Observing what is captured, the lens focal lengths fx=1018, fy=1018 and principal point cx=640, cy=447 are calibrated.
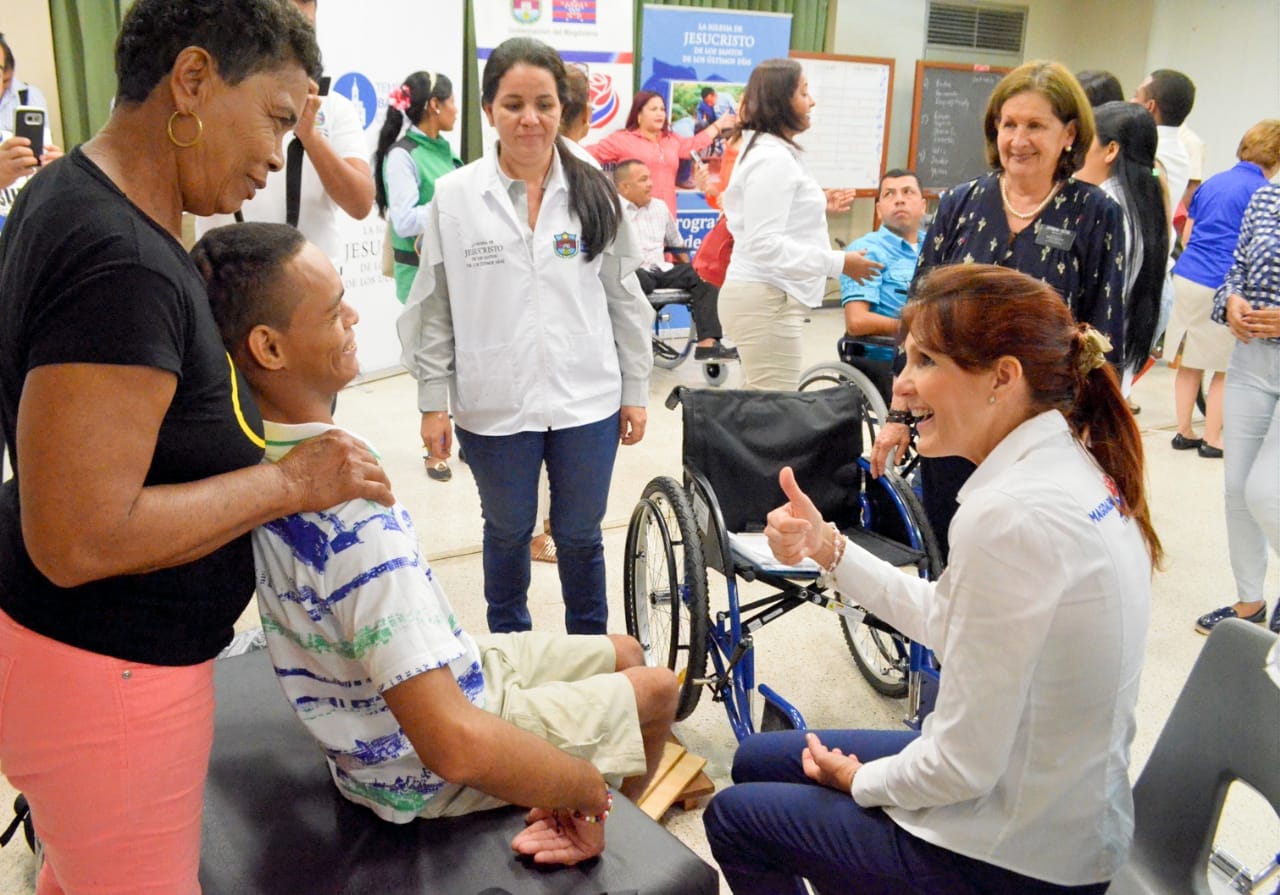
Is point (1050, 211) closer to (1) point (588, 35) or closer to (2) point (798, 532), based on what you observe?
(2) point (798, 532)

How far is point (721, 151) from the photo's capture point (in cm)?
677

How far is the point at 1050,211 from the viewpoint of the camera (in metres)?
2.21

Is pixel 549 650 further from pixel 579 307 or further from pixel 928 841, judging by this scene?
pixel 579 307

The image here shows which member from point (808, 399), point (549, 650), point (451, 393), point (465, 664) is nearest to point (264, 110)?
point (465, 664)

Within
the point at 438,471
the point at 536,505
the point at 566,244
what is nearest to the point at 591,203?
the point at 566,244

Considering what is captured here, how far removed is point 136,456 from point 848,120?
7219 millimetres

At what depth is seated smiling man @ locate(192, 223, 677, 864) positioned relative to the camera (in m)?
1.10

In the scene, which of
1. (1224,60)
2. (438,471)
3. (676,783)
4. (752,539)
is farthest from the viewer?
(1224,60)

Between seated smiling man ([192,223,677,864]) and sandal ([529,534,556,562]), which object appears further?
sandal ([529,534,556,562])

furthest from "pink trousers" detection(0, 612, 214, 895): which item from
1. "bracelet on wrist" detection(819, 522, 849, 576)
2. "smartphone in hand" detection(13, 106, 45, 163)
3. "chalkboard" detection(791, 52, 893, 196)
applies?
"chalkboard" detection(791, 52, 893, 196)

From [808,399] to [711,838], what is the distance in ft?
4.12

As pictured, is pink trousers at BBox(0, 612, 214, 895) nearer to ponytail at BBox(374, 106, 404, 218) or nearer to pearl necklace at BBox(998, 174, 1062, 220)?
pearl necklace at BBox(998, 174, 1062, 220)

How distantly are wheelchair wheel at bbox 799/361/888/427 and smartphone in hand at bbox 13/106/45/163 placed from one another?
2.24 m

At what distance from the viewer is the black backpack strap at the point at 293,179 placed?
228 cm
